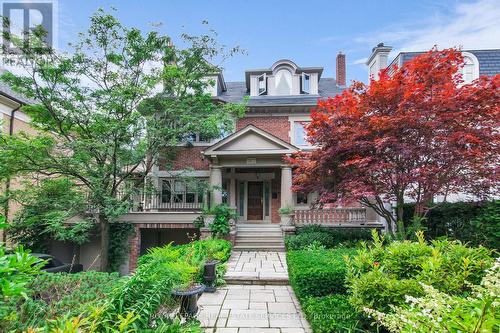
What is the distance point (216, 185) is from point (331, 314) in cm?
883

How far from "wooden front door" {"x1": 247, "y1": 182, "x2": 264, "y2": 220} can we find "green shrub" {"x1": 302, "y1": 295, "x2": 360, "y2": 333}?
10.2 metres

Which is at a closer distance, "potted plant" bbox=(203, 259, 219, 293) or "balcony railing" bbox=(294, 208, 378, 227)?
"potted plant" bbox=(203, 259, 219, 293)

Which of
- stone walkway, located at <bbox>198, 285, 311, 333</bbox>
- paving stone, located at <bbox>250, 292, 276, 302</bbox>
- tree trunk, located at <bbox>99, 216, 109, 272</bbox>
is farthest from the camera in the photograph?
tree trunk, located at <bbox>99, 216, 109, 272</bbox>

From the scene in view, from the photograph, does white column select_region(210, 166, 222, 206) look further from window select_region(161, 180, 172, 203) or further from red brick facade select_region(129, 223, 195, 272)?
window select_region(161, 180, 172, 203)

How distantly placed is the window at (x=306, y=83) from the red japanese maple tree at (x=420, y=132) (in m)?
7.44

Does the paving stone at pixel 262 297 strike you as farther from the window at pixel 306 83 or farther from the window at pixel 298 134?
the window at pixel 306 83

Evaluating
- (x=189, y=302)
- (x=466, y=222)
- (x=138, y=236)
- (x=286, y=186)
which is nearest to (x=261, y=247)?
(x=286, y=186)

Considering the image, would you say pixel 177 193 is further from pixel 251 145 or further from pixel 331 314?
pixel 331 314

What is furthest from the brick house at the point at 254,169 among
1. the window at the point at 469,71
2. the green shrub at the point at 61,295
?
the green shrub at the point at 61,295

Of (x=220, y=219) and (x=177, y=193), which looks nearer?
(x=220, y=219)

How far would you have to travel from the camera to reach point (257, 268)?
8.23 m

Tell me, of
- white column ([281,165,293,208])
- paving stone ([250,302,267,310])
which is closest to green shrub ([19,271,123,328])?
paving stone ([250,302,267,310])

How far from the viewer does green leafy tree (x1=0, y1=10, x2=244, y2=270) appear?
9664 millimetres

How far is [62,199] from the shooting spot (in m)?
10.2
